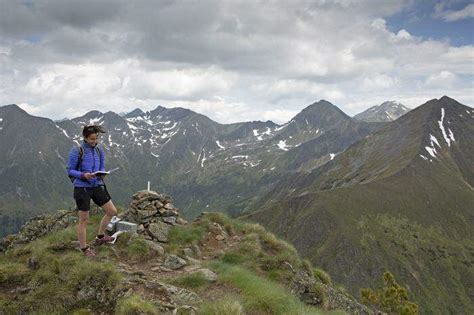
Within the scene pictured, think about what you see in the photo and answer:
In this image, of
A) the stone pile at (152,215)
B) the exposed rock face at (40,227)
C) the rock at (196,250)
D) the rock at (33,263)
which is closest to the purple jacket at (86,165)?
the rock at (33,263)

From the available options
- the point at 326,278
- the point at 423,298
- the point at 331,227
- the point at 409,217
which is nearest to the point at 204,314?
the point at 326,278

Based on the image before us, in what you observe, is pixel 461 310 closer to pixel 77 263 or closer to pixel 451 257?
pixel 451 257

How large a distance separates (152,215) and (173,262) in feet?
17.4

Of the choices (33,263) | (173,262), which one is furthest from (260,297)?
(33,263)

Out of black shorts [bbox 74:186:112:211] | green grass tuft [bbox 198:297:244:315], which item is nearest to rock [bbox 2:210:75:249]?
black shorts [bbox 74:186:112:211]

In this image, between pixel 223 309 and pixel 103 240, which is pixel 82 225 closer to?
pixel 103 240

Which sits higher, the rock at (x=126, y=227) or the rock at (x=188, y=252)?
the rock at (x=126, y=227)

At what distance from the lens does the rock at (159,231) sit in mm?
19812

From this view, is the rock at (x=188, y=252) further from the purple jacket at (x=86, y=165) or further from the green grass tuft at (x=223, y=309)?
the green grass tuft at (x=223, y=309)

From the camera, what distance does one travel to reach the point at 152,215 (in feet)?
71.3

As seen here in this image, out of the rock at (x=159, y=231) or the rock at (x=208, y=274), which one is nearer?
the rock at (x=208, y=274)

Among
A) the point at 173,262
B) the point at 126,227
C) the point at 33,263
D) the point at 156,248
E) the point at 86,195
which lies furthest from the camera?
the point at 126,227

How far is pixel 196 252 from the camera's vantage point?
64.1 feet

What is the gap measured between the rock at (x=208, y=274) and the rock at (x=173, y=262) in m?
1.43
